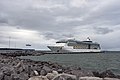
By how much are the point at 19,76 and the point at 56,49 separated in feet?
269

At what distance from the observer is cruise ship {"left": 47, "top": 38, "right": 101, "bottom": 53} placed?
91550 mm

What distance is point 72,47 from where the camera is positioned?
92.7 m

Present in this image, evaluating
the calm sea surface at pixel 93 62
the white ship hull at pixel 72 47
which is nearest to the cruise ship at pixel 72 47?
the white ship hull at pixel 72 47

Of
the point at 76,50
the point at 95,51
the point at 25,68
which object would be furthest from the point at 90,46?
the point at 25,68

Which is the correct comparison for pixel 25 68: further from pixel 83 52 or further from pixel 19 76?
pixel 83 52

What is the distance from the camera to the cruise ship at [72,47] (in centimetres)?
9155

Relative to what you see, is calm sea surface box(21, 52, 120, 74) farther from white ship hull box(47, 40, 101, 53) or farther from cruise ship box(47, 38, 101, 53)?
cruise ship box(47, 38, 101, 53)

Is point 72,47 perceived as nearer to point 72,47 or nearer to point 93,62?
point 72,47

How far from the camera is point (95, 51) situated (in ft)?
323

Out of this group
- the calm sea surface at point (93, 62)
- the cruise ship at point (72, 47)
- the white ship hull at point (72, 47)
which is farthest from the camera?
the cruise ship at point (72, 47)

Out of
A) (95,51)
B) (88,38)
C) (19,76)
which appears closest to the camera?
(19,76)

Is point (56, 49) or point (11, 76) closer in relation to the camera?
point (11, 76)

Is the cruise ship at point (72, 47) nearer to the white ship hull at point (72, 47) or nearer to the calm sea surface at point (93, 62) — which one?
the white ship hull at point (72, 47)

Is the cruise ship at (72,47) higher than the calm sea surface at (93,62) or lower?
higher
